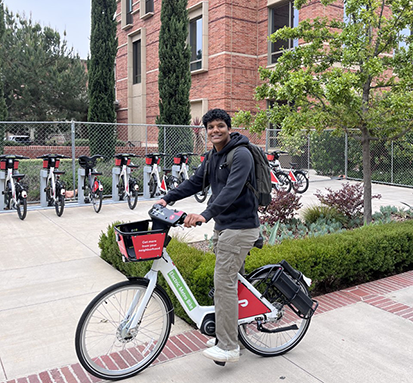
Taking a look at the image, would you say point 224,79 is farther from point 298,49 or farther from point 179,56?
point 298,49

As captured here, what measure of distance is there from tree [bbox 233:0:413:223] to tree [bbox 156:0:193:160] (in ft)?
32.1

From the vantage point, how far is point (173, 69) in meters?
17.6

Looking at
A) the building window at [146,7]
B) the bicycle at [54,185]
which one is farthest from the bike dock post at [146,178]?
the building window at [146,7]

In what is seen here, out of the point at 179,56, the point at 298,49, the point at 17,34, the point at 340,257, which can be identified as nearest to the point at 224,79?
the point at 179,56

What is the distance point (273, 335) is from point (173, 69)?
1524 centimetres

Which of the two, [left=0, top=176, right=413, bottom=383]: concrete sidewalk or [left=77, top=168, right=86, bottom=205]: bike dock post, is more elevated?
[left=77, top=168, right=86, bottom=205]: bike dock post

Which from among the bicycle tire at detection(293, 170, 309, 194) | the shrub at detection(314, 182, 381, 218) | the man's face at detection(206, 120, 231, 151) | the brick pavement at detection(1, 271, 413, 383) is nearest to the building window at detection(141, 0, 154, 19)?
the bicycle tire at detection(293, 170, 309, 194)

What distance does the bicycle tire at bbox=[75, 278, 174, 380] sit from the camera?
3.08 m

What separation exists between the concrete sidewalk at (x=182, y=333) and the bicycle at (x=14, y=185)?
7.82 feet

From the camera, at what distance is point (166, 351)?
12.1ft

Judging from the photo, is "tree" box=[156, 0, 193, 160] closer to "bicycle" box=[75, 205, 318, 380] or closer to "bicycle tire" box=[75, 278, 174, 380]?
"bicycle" box=[75, 205, 318, 380]

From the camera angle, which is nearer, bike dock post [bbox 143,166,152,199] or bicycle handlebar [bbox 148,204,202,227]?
bicycle handlebar [bbox 148,204,202,227]

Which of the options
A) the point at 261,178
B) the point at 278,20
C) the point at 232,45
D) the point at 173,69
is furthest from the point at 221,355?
the point at 278,20

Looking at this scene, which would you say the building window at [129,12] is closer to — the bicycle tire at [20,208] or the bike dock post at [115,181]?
the bike dock post at [115,181]
